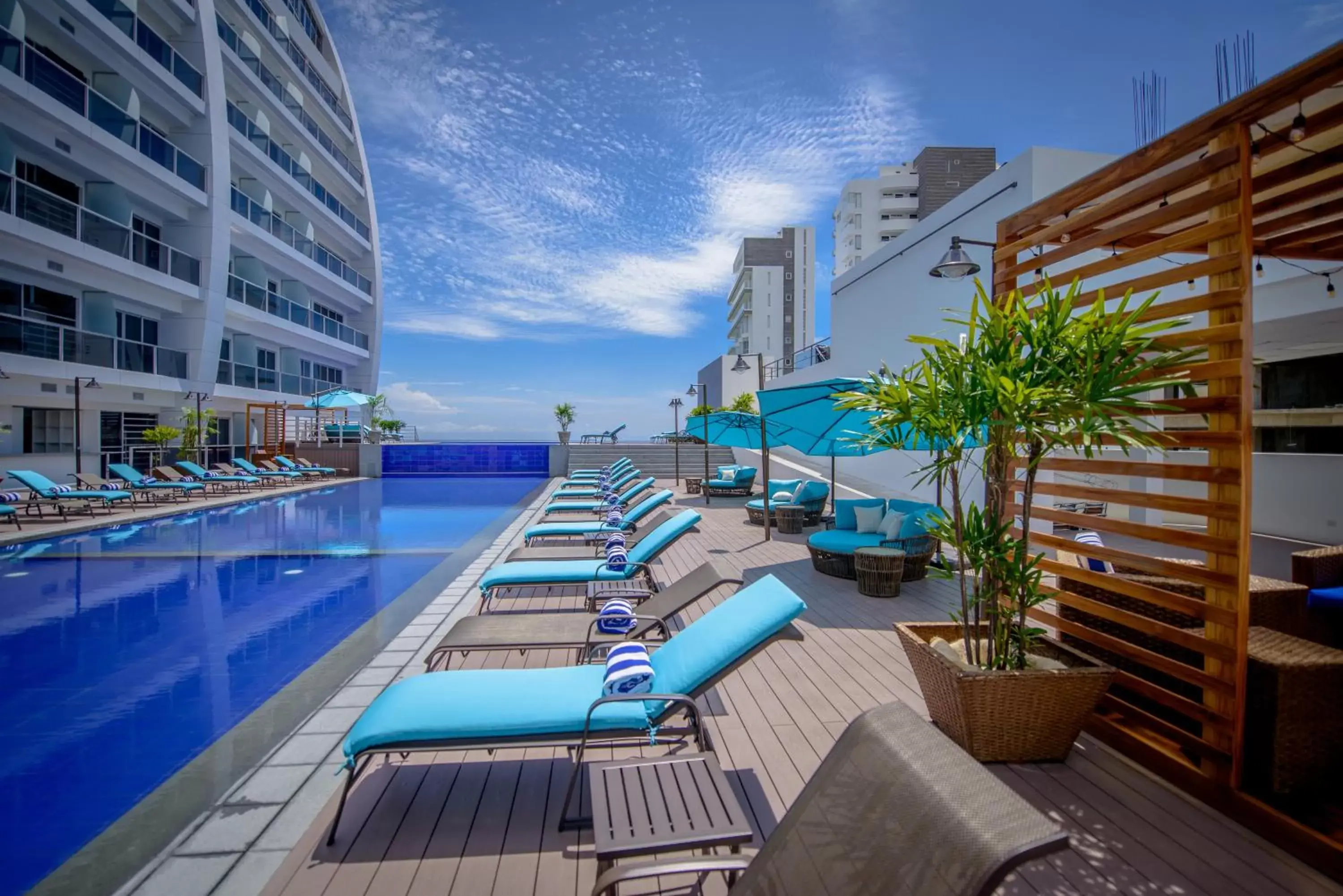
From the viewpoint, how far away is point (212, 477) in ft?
54.0

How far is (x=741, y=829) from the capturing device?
5.87 ft

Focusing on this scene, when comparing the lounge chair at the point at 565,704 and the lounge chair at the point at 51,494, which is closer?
the lounge chair at the point at 565,704

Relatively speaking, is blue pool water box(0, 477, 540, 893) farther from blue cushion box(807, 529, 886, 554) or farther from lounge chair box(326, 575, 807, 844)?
blue cushion box(807, 529, 886, 554)

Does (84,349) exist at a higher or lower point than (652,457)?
higher

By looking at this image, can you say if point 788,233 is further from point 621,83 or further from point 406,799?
point 406,799

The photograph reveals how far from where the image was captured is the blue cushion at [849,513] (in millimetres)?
7566

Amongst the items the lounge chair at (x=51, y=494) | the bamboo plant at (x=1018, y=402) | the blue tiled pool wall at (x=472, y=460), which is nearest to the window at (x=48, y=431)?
the lounge chair at (x=51, y=494)

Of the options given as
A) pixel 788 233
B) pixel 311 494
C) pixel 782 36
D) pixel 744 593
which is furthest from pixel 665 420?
pixel 788 233

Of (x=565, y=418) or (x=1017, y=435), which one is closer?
(x=1017, y=435)

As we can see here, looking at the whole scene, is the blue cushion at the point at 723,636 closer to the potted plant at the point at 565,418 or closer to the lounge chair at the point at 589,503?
the lounge chair at the point at 589,503

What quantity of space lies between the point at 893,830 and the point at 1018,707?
6.66ft

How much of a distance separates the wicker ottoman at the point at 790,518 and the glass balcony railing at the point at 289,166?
21013mm

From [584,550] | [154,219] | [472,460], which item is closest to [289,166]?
[154,219]

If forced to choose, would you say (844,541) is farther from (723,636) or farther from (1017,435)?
(723,636)
